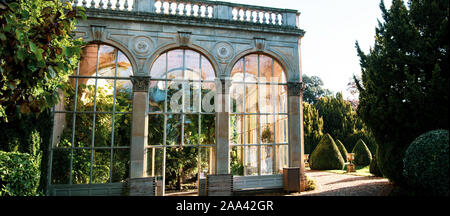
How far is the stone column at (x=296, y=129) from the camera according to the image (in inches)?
443

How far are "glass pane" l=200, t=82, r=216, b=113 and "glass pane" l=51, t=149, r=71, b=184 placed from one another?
5579mm

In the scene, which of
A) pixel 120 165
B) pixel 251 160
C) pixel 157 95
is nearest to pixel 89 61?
pixel 157 95

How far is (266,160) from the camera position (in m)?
11.3

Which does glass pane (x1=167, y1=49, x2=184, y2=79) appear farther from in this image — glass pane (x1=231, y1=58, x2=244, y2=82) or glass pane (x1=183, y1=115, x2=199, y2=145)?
glass pane (x1=231, y1=58, x2=244, y2=82)

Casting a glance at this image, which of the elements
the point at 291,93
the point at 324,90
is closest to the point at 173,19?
the point at 291,93

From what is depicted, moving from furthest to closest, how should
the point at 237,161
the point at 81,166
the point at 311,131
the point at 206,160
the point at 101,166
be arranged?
the point at 311,131, the point at 237,161, the point at 206,160, the point at 101,166, the point at 81,166

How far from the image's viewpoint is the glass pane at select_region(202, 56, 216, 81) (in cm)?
1113

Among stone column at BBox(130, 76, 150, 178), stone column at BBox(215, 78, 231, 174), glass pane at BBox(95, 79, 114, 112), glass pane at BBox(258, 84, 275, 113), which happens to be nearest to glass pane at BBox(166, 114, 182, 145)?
stone column at BBox(130, 76, 150, 178)

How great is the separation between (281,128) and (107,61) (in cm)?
815

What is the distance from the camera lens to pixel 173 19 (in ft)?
35.0

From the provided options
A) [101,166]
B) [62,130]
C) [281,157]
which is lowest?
[101,166]

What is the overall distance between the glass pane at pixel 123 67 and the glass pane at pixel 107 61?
194 millimetres

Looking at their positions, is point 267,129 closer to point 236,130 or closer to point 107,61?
point 236,130

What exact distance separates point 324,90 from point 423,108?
44326 mm
